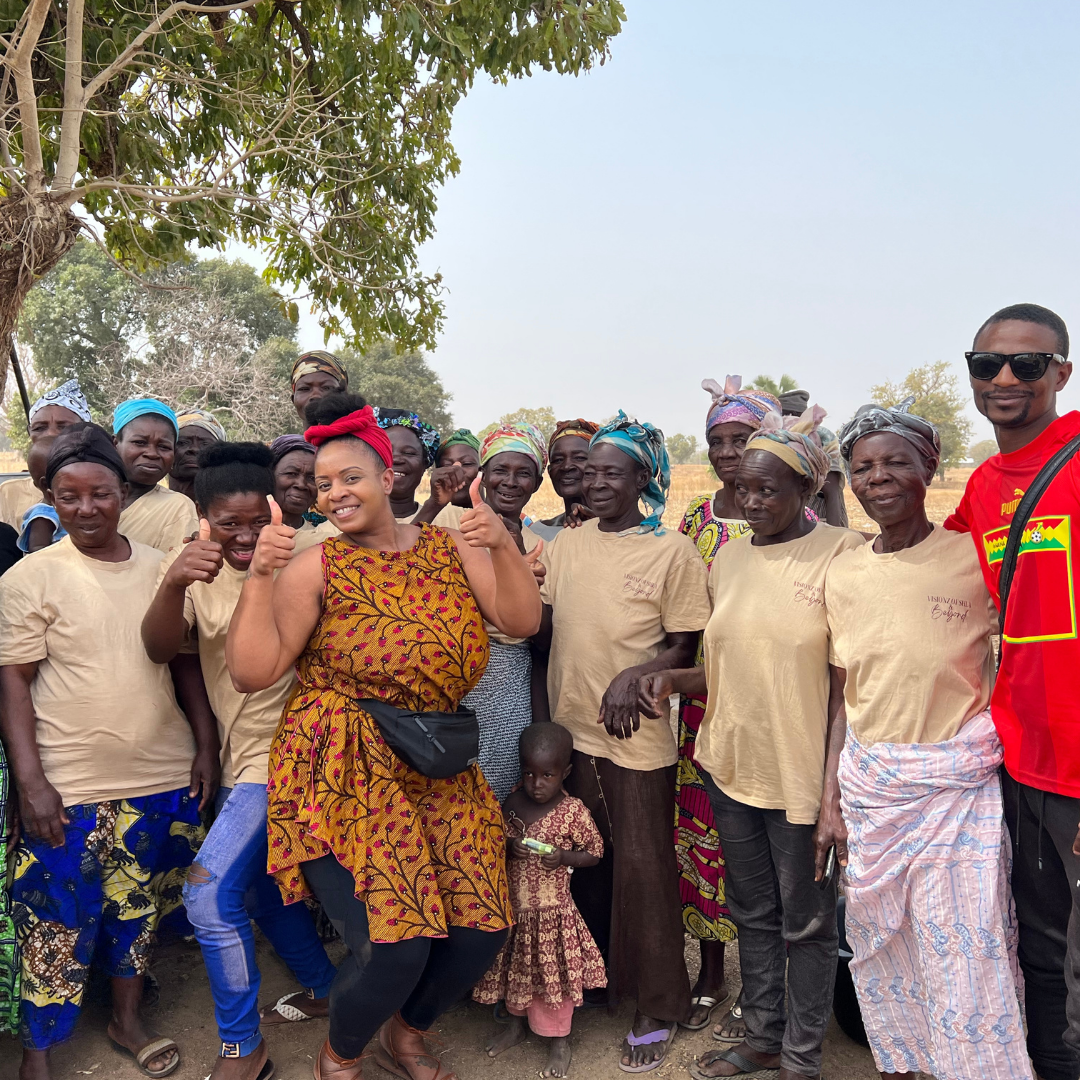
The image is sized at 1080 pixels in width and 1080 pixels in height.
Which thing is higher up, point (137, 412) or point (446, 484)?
point (137, 412)

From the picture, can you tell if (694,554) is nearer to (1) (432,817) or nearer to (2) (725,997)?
(1) (432,817)

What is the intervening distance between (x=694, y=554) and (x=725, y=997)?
6.16 feet

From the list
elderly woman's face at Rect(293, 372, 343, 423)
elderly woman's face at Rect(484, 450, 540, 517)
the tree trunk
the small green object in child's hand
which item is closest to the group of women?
the small green object in child's hand

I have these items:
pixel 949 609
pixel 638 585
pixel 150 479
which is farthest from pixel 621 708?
pixel 150 479

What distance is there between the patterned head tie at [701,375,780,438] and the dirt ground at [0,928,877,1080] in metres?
2.55

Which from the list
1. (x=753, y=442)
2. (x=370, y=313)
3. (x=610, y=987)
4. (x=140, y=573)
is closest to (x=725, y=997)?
(x=610, y=987)

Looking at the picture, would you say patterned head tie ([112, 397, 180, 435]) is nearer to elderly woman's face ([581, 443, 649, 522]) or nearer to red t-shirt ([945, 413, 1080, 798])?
elderly woman's face ([581, 443, 649, 522])

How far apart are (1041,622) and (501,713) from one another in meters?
1.91

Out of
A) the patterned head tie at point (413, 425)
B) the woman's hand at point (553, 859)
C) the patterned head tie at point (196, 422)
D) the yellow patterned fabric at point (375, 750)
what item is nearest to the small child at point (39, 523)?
the patterned head tie at point (196, 422)

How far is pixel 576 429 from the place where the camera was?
4109 millimetres

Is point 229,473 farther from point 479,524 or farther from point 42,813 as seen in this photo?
point 42,813

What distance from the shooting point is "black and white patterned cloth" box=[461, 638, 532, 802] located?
3375 mm

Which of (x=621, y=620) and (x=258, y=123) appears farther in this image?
(x=258, y=123)

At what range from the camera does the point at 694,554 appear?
329cm
